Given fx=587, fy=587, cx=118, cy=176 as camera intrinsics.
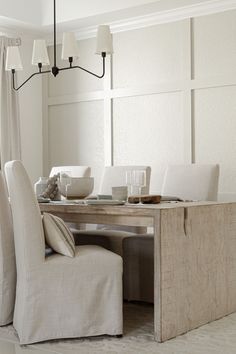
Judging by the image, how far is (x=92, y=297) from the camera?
9.81 ft

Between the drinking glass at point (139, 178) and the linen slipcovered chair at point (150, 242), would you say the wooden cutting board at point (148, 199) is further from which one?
the linen slipcovered chair at point (150, 242)

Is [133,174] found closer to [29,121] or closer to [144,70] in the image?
[144,70]

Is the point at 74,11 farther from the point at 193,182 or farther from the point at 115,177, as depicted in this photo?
the point at 193,182

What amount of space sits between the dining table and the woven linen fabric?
0.80ft

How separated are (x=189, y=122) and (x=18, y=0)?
2120mm

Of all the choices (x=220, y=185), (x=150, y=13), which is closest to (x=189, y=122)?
(x=220, y=185)

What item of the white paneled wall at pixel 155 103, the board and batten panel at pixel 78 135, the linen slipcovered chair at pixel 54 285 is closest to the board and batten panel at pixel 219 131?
the white paneled wall at pixel 155 103

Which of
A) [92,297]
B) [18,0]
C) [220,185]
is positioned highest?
[18,0]

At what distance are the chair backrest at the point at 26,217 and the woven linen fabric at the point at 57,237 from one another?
0.08 meters

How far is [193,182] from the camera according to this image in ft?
14.0

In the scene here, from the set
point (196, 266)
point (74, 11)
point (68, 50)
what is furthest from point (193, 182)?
point (74, 11)

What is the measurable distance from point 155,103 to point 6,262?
117 inches

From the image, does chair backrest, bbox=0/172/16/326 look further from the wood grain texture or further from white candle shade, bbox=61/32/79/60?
white candle shade, bbox=61/32/79/60

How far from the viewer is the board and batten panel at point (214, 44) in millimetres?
5191
